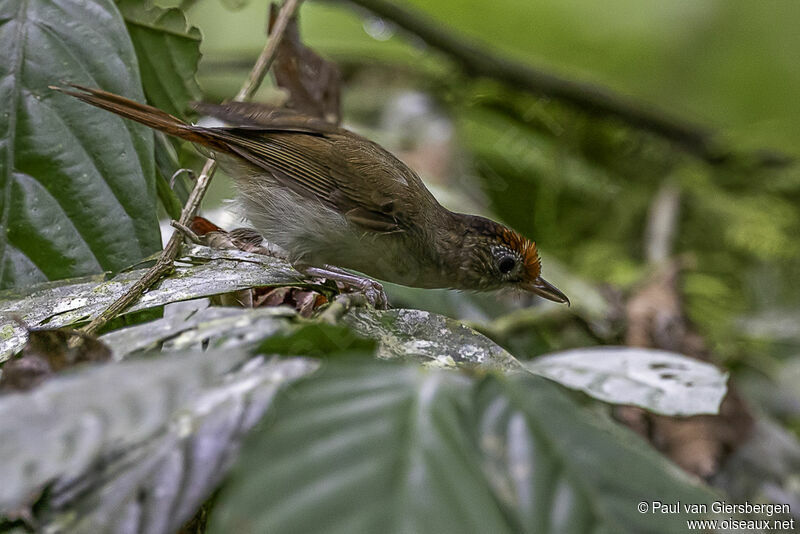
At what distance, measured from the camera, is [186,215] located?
1.59 meters

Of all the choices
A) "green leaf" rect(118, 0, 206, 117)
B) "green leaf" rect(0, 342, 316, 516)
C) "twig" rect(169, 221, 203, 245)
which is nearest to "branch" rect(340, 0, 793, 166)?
"green leaf" rect(118, 0, 206, 117)

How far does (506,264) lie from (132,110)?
3.74 ft

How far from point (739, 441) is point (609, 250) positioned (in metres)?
1.90

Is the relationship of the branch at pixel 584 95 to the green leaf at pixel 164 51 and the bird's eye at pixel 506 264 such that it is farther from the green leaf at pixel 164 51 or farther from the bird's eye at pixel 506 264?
the green leaf at pixel 164 51

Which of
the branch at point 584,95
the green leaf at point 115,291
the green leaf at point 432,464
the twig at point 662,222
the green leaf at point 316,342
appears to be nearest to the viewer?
the green leaf at point 432,464

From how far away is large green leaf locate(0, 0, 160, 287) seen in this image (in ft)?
5.02

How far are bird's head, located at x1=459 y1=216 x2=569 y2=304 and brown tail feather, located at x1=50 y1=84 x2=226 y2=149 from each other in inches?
34.3

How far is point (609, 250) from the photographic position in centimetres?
432

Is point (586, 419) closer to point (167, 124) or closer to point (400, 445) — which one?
point (400, 445)

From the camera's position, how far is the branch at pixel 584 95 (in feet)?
13.7

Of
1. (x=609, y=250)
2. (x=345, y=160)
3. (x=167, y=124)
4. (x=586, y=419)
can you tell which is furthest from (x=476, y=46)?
(x=586, y=419)

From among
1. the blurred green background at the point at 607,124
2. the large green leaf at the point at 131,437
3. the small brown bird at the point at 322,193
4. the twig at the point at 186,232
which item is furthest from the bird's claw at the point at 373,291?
the blurred green background at the point at 607,124

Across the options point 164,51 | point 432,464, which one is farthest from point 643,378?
point 164,51

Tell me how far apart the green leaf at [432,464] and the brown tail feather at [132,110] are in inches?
39.3
